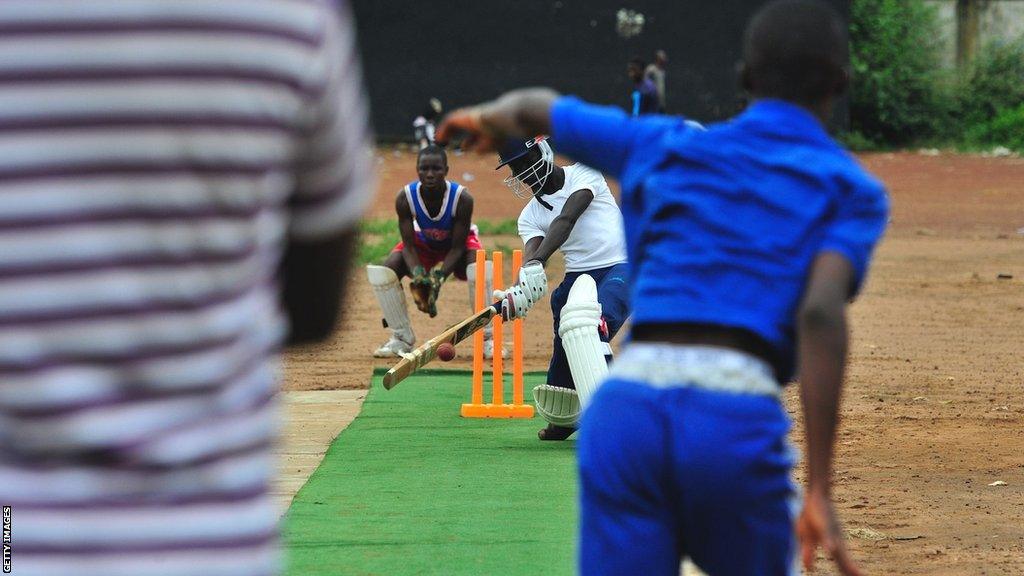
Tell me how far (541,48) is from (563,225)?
2346cm

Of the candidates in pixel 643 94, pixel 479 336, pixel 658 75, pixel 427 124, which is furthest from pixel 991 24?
pixel 479 336

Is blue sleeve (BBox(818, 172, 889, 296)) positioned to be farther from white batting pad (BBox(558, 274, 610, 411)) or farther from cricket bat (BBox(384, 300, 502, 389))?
cricket bat (BBox(384, 300, 502, 389))

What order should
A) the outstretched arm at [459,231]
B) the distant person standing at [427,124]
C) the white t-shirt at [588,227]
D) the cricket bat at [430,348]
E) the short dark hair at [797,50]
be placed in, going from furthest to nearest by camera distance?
the distant person standing at [427,124], the outstretched arm at [459,231], the white t-shirt at [588,227], the cricket bat at [430,348], the short dark hair at [797,50]

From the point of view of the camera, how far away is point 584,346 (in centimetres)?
683

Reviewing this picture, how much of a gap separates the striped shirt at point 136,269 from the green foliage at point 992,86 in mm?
31058

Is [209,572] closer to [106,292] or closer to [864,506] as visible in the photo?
[106,292]

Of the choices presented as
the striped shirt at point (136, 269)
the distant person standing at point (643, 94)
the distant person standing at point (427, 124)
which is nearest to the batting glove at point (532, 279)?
the striped shirt at point (136, 269)

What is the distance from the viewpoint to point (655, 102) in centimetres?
2567

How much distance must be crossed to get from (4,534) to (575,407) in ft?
19.5


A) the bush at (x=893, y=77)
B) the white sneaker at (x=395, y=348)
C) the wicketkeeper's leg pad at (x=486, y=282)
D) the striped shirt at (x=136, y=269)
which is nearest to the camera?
the striped shirt at (x=136, y=269)

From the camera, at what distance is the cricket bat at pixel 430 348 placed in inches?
283

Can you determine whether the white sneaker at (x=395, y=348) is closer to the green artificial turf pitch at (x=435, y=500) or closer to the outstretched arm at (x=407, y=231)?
the outstretched arm at (x=407, y=231)

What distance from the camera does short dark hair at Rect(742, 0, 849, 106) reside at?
2.65m

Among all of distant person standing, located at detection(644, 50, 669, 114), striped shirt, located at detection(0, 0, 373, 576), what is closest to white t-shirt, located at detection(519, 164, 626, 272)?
striped shirt, located at detection(0, 0, 373, 576)
